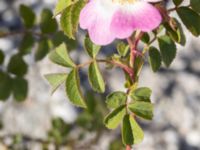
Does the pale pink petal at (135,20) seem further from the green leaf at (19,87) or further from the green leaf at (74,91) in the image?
the green leaf at (19,87)

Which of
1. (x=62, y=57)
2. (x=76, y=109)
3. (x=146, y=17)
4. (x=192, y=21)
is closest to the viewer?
(x=146, y=17)

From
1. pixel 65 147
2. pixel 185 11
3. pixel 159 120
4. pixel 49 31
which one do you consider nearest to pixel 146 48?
pixel 185 11

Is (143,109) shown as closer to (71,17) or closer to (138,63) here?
(138,63)

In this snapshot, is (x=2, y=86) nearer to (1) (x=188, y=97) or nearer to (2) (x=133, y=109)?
(2) (x=133, y=109)

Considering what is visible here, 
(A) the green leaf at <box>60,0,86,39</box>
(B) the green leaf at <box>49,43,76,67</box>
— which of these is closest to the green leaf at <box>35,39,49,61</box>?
(B) the green leaf at <box>49,43,76,67</box>

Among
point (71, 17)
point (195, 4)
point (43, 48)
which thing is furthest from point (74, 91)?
point (43, 48)

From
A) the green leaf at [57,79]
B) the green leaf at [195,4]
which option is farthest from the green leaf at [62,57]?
the green leaf at [195,4]

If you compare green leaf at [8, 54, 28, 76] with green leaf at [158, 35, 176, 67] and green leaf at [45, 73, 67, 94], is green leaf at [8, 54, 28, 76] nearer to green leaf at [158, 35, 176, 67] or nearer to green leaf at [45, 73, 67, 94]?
green leaf at [45, 73, 67, 94]
